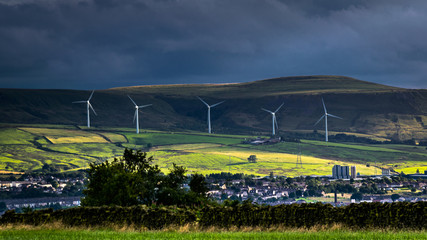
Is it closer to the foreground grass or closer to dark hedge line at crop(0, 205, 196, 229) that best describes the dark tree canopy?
dark hedge line at crop(0, 205, 196, 229)

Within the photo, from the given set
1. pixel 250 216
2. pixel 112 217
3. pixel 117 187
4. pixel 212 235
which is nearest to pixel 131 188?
pixel 117 187

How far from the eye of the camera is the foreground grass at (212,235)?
34.3 m

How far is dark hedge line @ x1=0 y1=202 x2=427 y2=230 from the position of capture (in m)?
37.2

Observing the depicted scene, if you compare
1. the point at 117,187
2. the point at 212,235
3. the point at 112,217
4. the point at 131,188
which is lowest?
the point at 212,235

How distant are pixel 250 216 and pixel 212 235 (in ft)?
14.9

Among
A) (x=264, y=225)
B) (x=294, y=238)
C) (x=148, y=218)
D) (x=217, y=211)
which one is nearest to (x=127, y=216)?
(x=148, y=218)

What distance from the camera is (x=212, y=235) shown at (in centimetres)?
3669

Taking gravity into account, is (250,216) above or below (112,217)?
above

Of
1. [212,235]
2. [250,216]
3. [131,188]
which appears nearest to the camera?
[212,235]

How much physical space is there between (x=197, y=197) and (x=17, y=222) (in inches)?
945

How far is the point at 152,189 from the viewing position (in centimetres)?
6550

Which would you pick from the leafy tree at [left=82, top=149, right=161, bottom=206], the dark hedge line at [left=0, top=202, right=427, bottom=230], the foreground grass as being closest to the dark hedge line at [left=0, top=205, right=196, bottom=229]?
the dark hedge line at [left=0, top=202, right=427, bottom=230]

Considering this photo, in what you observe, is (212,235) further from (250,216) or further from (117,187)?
(117,187)

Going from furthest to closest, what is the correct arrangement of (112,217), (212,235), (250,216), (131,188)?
(131,188) → (112,217) → (250,216) → (212,235)
